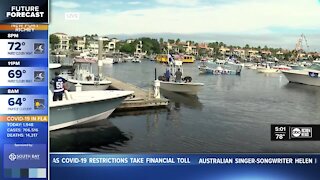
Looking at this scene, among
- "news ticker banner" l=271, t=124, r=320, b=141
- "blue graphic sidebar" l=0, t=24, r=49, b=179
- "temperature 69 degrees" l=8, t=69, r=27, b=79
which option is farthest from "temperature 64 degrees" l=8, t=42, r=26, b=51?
"news ticker banner" l=271, t=124, r=320, b=141

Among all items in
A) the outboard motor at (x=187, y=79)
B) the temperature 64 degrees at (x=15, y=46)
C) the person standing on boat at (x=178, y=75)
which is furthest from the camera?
the outboard motor at (x=187, y=79)

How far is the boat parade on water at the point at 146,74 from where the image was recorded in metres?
3.78

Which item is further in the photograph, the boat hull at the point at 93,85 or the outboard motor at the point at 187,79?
the outboard motor at the point at 187,79

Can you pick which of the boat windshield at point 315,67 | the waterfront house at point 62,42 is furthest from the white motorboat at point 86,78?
the boat windshield at point 315,67

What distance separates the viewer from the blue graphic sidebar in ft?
10.1

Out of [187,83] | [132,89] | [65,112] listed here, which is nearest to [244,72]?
[187,83]

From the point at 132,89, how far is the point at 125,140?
0.70 metres

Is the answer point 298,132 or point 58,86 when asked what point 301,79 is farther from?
point 58,86

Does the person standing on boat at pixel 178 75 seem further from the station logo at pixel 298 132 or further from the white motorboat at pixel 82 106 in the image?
the station logo at pixel 298 132

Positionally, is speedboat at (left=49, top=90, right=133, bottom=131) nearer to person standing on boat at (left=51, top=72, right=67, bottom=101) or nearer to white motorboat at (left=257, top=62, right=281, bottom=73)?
person standing on boat at (left=51, top=72, right=67, bottom=101)

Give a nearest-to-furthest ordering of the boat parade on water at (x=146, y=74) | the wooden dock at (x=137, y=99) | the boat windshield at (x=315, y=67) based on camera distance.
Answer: the boat parade on water at (x=146, y=74)
the boat windshield at (x=315, y=67)
the wooden dock at (x=137, y=99)

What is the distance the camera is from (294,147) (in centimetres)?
330

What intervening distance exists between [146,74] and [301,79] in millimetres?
1559

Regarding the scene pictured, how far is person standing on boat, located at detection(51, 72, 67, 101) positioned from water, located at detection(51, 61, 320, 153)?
29 cm
